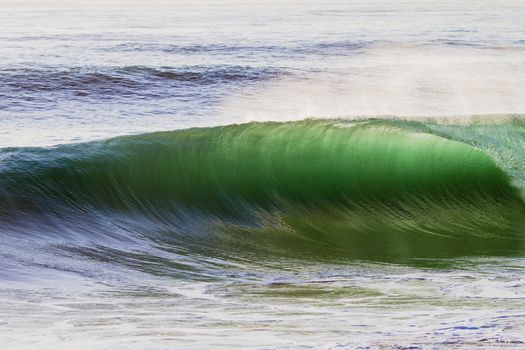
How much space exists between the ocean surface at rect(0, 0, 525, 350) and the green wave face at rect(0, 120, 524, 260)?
0.09ft

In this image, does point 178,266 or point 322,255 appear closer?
point 178,266

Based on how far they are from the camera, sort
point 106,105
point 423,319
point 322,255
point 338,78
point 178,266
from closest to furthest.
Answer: point 423,319, point 178,266, point 322,255, point 106,105, point 338,78

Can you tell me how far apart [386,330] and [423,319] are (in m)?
0.36

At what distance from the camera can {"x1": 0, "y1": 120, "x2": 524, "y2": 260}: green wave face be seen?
8.12 metres

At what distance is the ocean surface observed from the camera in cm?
460

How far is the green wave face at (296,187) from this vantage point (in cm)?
812

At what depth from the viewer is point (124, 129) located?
13086 mm

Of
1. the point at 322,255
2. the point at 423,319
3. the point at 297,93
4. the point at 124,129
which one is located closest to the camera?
the point at 423,319

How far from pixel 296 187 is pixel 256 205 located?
0.69m

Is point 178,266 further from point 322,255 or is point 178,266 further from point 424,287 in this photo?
point 424,287

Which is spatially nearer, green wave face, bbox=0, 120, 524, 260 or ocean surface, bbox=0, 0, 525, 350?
ocean surface, bbox=0, 0, 525, 350

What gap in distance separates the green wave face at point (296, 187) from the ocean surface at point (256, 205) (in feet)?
0.09

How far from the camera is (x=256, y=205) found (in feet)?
30.1

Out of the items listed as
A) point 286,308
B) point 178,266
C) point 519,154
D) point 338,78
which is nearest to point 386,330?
point 286,308
